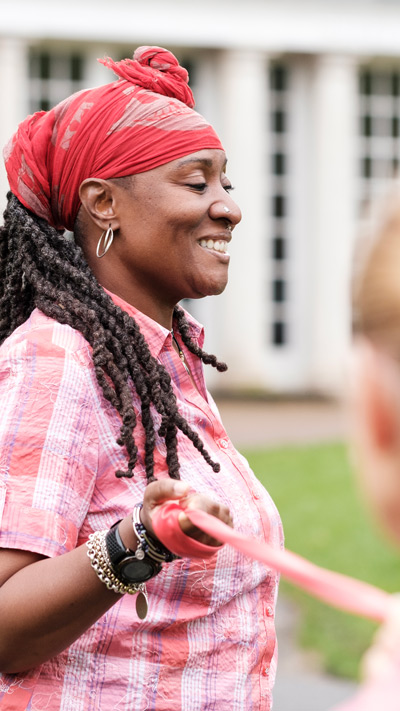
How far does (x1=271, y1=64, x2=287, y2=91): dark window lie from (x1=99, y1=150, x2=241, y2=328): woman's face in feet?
42.1

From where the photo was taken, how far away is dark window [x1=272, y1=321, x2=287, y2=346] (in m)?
15.1

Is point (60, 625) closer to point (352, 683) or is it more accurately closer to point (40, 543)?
point (40, 543)

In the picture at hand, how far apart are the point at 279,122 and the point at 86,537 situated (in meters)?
13.4

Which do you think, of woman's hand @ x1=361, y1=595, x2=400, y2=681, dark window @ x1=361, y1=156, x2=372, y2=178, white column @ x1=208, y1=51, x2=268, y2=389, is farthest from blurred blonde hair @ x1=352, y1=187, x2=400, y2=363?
dark window @ x1=361, y1=156, x2=372, y2=178

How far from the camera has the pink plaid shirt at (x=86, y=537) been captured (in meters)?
2.12

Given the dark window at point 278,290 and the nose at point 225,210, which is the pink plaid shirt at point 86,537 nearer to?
the nose at point 225,210

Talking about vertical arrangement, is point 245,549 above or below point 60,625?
above

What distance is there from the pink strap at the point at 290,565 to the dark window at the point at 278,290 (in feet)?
43.3

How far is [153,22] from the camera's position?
13.9 m

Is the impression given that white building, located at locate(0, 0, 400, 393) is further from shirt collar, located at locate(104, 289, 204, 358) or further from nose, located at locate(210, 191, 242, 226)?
shirt collar, located at locate(104, 289, 204, 358)

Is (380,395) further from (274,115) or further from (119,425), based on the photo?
(274,115)

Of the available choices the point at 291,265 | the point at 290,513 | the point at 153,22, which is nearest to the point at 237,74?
the point at 153,22

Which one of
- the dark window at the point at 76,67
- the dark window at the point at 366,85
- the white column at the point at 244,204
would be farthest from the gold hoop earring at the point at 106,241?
the dark window at the point at 366,85

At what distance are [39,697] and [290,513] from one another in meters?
5.82
